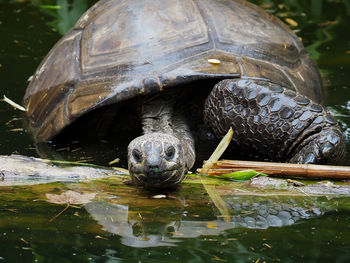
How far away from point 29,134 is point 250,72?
1875mm

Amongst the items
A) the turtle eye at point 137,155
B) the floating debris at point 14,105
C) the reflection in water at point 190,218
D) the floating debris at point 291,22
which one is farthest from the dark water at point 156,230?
the floating debris at point 291,22

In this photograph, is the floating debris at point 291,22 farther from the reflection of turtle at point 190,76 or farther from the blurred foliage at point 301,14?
the reflection of turtle at point 190,76

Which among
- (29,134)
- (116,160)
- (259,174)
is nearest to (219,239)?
(259,174)

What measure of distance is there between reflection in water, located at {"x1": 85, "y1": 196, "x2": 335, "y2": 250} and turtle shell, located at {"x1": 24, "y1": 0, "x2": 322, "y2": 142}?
1365 mm

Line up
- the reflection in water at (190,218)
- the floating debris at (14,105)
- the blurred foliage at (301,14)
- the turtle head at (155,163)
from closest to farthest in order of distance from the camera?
1. the reflection in water at (190,218)
2. the turtle head at (155,163)
3. the floating debris at (14,105)
4. the blurred foliage at (301,14)

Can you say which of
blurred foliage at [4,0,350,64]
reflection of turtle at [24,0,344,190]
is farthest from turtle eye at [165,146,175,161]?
blurred foliage at [4,0,350,64]

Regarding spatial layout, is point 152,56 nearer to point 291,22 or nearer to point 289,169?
point 289,169

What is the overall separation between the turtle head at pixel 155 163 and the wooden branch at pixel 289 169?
0.95ft

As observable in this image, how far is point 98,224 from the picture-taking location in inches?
126

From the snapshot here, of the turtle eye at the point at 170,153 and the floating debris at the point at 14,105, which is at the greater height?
the turtle eye at the point at 170,153

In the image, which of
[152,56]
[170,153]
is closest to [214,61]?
[152,56]

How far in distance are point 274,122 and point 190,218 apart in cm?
133

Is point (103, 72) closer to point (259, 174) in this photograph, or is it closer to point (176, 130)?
point (176, 130)

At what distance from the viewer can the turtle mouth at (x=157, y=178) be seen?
3.67 metres
